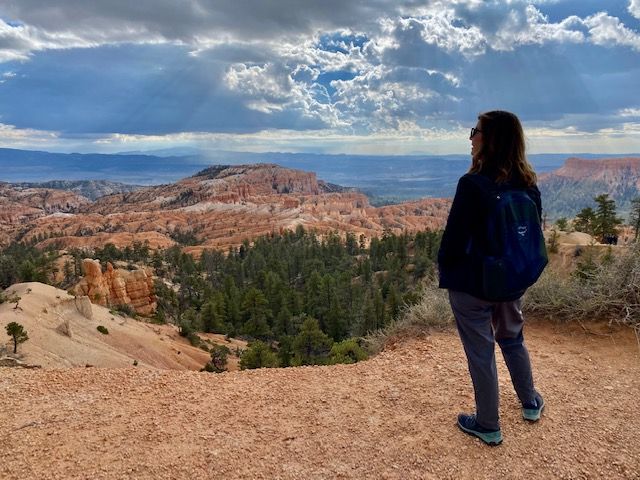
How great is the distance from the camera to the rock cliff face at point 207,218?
115 m

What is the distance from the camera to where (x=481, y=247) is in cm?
322

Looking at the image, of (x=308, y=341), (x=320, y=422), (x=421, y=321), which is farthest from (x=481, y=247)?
(x=308, y=341)

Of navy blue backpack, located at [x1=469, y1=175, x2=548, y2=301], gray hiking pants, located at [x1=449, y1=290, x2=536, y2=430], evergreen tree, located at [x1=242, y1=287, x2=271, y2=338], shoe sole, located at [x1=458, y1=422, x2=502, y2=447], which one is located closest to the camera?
navy blue backpack, located at [x1=469, y1=175, x2=548, y2=301]

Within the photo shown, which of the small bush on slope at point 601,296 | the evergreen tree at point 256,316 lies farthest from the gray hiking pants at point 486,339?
the evergreen tree at point 256,316

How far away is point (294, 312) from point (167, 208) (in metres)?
143

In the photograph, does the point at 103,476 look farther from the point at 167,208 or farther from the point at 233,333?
the point at 167,208

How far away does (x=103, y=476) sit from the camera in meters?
3.38

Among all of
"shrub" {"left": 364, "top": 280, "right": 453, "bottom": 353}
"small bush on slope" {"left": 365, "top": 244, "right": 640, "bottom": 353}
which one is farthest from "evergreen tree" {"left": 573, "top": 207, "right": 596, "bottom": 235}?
"shrub" {"left": 364, "top": 280, "right": 453, "bottom": 353}

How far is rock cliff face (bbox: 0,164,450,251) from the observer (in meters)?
115

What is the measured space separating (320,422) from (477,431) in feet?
4.33

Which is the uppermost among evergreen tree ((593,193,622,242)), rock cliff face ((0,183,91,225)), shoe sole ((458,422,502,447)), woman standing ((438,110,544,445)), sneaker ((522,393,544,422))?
woman standing ((438,110,544,445))

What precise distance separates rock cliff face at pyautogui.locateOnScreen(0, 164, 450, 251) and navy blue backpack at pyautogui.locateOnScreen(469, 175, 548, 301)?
95516 mm

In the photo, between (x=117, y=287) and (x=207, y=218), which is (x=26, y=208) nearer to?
(x=207, y=218)

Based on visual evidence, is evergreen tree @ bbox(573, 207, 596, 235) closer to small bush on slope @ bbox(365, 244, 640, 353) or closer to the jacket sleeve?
small bush on slope @ bbox(365, 244, 640, 353)
